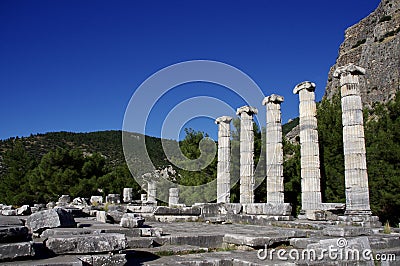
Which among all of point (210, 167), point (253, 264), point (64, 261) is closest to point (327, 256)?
point (253, 264)

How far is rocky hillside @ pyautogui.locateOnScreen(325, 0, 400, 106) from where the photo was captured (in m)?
58.0

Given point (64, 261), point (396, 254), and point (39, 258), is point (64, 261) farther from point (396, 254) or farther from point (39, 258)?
point (396, 254)

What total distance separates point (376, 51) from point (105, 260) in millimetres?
67857

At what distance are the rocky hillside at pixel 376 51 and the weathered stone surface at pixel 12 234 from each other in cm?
5013

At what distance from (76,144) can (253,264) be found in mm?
71818

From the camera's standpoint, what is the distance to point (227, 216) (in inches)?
597

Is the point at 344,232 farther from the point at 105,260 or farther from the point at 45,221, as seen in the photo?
the point at 45,221

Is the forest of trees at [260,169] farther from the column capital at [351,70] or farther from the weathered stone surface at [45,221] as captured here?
the weathered stone surface at [45,221]

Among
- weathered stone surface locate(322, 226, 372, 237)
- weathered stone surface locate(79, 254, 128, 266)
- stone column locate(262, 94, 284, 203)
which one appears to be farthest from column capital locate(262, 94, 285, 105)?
weathered stone surface locate(79, 254, 128, 266)

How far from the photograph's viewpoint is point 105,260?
5.21 m

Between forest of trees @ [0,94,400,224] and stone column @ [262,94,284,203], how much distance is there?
3627mm

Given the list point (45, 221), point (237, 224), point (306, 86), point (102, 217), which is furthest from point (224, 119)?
point (45, 221)

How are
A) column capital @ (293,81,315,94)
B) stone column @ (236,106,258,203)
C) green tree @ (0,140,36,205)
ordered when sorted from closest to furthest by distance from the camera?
column capital @ (293,81,315,94), stone column @ (236,106,258,203), green tree @ (0,140,36,205)

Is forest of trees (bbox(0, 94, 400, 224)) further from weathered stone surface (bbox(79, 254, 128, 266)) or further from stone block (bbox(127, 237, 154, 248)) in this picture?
weathered stone surface (bbox(79, 254, 128, 266))
